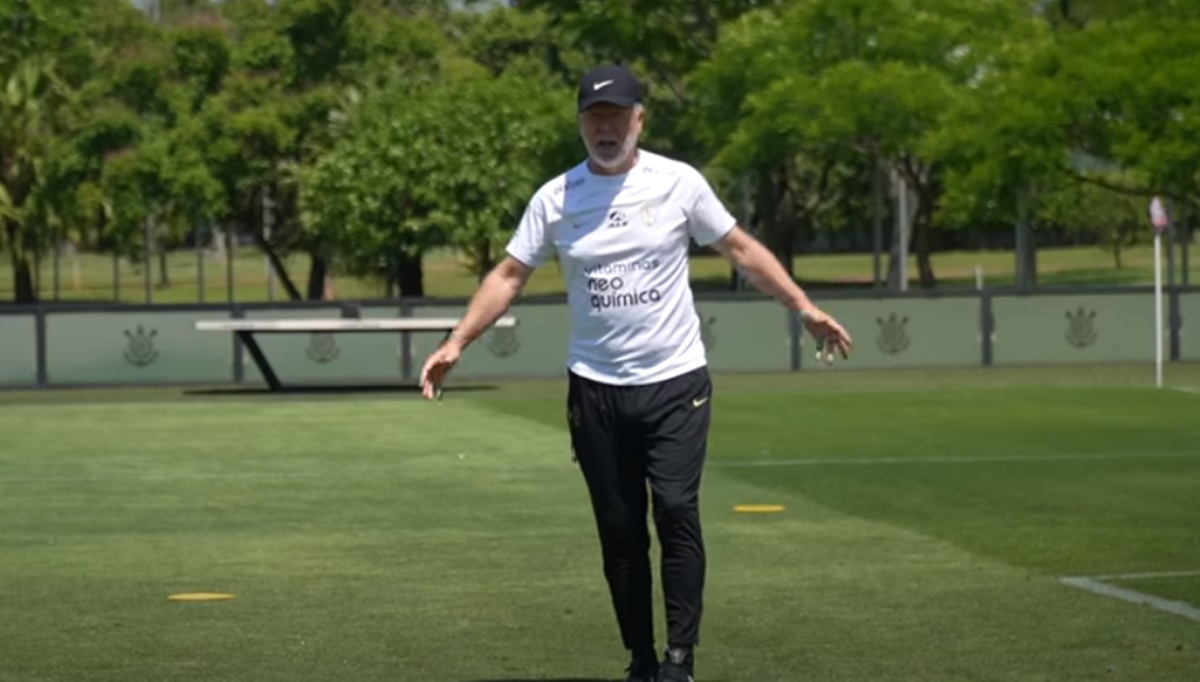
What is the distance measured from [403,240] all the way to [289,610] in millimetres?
42938

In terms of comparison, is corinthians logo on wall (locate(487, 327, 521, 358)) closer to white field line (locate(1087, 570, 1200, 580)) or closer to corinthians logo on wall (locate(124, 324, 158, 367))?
corinthians logo on wall (locate(124, 324, 158, 367))

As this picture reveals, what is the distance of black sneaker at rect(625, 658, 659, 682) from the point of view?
27.2 ft

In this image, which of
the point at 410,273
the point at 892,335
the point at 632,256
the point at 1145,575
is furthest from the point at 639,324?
the point at 410,273

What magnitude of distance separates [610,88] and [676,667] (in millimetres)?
1785

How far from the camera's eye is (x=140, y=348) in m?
34.0

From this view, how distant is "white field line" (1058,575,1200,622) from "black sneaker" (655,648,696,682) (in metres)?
2.66

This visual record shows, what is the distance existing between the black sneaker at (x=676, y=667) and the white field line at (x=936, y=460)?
10747 millimetres

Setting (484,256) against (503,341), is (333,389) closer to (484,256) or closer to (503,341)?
(503,341)

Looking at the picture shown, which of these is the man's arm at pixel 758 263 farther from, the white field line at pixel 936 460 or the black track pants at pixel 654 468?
the white field line at pixel 936 460

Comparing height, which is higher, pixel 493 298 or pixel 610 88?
pixel 610 88

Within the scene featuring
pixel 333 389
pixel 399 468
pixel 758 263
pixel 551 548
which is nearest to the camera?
pixel 758 263

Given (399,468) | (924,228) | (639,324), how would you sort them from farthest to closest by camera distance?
(924,228) < (399,468) < (639,324)

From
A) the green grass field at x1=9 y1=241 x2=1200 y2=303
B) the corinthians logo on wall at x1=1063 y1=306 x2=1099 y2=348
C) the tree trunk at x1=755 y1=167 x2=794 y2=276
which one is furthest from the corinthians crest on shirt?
the green grass field at x1=9 y1=241 x2=1200 y2=303

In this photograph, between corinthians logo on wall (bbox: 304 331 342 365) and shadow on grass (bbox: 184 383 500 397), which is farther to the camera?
corinthians logo on wall (bbox: 304 331 342 365)
